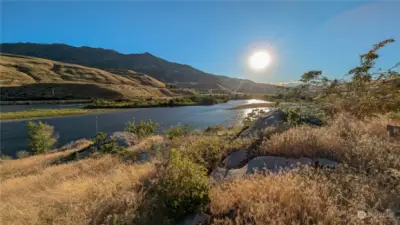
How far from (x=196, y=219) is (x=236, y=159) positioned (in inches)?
78.2

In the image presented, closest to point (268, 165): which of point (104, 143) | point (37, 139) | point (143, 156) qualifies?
point (143, 156)

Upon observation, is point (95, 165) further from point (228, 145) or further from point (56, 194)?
point (228, 145)

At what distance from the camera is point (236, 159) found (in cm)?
472

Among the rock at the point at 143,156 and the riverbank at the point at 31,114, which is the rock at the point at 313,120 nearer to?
the rock at the point at 143,156

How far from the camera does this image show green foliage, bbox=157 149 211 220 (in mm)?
3092

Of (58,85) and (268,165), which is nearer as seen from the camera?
(268,165)

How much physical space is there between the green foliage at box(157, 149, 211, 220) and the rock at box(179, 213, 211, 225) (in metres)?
0.06

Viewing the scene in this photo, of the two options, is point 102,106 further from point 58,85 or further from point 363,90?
point 363,90

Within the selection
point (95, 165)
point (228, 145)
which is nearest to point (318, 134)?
point (228, 145)

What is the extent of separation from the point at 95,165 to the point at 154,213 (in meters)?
7.25

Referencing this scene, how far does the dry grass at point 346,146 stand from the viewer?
3422 millimetres

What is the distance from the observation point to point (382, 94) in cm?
606

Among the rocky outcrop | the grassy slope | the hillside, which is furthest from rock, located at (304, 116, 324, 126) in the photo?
the hillside

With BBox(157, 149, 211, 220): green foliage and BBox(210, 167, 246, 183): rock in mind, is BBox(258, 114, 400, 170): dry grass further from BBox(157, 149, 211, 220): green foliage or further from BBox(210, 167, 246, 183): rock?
BBox(157, 149, 211, 220): green foliage
